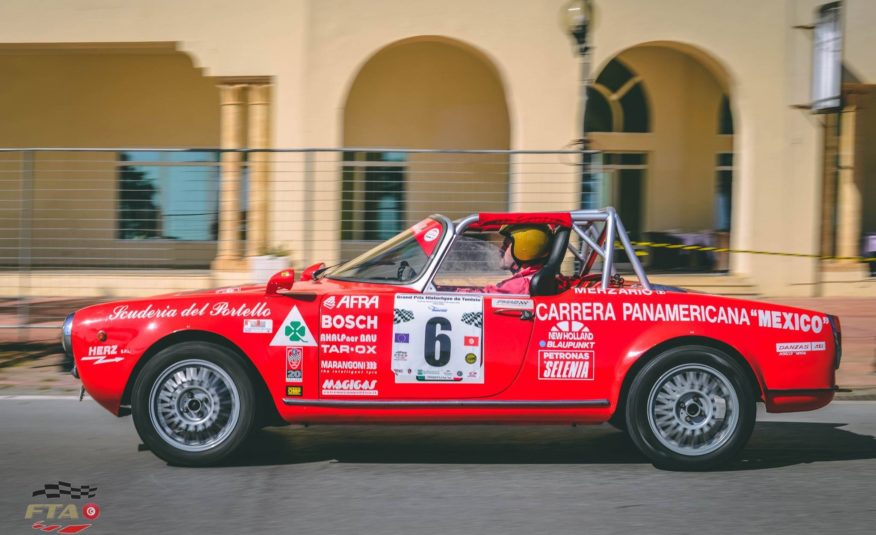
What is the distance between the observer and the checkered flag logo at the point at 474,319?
19.6ft

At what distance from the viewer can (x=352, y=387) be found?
5.95m

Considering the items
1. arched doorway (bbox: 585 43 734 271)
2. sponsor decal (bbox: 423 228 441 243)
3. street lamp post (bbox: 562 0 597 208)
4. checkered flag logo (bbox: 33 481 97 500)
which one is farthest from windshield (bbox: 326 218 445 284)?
arched doorway (bbox: 585 43 734 271)

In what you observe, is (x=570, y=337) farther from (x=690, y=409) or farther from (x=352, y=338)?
(x=352, y=338)

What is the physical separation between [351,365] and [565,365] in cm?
121

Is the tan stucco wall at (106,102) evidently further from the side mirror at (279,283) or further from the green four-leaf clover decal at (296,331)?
the green four-leaf clover decal at (296,331)

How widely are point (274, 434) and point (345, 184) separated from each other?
6.62 metres

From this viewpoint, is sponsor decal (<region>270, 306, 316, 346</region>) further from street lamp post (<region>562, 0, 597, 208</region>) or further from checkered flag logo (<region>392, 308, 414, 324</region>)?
street lamp post (<region>562, 0, 597, 208</region>)

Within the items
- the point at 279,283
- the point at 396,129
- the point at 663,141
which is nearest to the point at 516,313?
the point at 279,283

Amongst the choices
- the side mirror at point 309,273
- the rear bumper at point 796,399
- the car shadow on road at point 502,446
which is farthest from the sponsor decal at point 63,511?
the rear bumper at point 796,399

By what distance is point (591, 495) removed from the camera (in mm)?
5617

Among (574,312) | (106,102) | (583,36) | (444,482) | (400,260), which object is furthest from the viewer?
(106,102)

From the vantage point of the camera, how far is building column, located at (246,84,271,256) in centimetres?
1243

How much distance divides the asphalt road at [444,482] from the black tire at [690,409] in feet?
0.45

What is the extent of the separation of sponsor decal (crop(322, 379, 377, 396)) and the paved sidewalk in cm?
382
